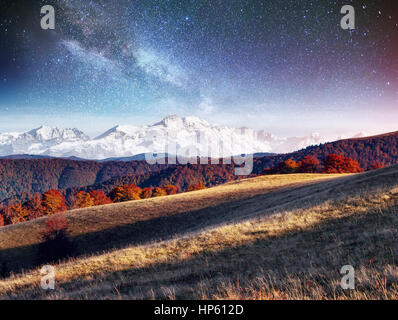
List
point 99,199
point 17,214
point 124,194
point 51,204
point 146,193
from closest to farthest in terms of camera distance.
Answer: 1. point 17,214
2. point 51,204
3. point 124,194
4. point 99,199
5. point 146,193

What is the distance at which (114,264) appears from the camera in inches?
442

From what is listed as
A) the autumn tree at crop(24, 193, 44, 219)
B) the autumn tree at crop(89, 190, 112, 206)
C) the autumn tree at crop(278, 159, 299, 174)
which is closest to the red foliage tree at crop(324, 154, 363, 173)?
the autumn tree at crop(278, 159, 299, 174)

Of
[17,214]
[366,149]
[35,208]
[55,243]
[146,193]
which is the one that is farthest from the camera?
[366,149]

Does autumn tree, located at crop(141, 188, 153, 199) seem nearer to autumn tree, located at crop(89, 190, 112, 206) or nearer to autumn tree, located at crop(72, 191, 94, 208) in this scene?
autumn tree, located at crop(89, 190, 112, 206)

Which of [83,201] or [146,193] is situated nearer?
[83,201]

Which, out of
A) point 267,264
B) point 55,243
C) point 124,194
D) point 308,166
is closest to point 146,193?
point 124,194

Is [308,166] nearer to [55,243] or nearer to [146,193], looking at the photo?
[146,193]

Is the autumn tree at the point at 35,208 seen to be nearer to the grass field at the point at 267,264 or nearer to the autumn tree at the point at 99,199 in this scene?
the autumn tree at the point at 99,199

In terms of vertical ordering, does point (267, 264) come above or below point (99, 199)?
above

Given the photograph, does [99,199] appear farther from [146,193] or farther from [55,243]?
[55,243]

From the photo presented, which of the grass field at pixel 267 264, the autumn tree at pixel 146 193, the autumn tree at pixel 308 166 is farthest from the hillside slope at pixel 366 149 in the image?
the grass field at pixel 267 264

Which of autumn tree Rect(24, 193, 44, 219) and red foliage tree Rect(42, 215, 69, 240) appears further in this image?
autumn tree Rect(24, 193, 44, 219)

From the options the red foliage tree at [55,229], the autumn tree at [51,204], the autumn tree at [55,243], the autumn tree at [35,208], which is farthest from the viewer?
the autumn tree at [35,208]

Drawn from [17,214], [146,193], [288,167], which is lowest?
[17,214]
